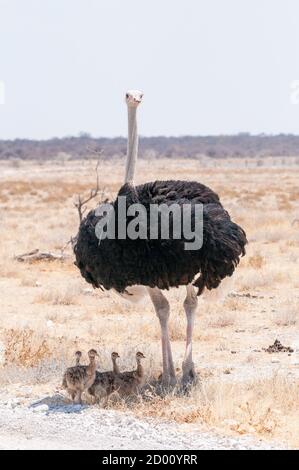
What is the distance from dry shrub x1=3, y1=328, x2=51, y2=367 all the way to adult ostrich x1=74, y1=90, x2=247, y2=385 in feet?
3.99

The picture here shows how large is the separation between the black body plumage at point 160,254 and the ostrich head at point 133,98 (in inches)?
27.8

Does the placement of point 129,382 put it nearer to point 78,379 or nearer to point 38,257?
point 78,379

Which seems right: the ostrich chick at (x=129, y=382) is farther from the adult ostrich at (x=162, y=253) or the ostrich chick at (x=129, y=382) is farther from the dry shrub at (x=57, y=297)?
the dry shrub at (x=57, y=297)

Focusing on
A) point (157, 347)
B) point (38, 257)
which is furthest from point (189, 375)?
point (38, 257)

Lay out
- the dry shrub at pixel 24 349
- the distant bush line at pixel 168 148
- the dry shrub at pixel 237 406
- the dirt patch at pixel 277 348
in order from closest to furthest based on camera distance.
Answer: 1. the dry shrub at pixel 237 406
2. the dry shrub at pixel 24 349
3. the dirt patch at pixel 277 348
4. the distant bush line at pixel 168 148

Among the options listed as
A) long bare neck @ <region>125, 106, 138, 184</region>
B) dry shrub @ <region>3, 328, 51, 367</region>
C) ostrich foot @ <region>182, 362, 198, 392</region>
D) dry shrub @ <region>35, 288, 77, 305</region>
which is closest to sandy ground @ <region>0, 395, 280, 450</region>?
ostrich foot @ <region>182, 362, 198, 392</region>

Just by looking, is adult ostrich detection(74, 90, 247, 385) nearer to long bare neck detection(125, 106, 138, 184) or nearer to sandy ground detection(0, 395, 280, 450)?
long bare neck detection(125, 106, 138, 184)

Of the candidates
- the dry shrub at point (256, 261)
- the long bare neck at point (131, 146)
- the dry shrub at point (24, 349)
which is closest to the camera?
the long bare neck at point (131, 146)

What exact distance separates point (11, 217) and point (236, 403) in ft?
73.2

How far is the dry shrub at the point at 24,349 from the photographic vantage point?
26.6 ft

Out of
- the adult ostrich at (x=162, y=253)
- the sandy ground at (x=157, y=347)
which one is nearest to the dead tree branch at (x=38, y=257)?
the sandy ground at (x=157, y=347)

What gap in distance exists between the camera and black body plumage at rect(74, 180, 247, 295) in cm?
685

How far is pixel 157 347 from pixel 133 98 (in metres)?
2.91
